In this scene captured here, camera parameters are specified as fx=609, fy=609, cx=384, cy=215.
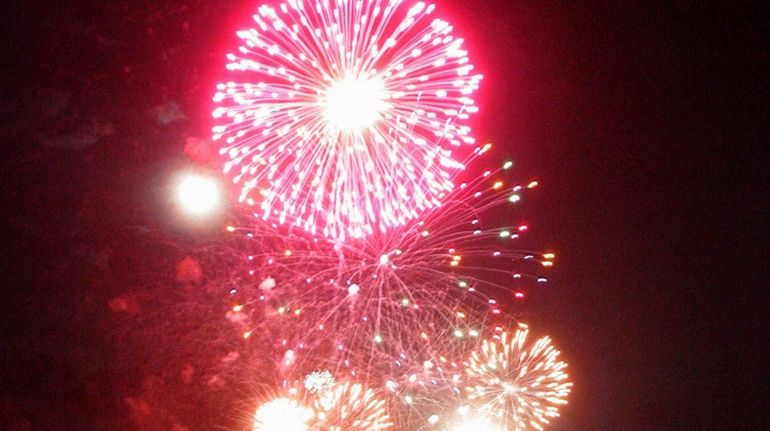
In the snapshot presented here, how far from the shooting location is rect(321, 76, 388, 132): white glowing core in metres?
6.72

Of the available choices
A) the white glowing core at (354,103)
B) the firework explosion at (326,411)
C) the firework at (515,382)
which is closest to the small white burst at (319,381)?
the firework explosion at (326,411)

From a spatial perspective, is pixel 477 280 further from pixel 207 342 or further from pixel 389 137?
pixel 207 342

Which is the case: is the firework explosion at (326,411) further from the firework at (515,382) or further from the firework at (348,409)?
the firework at (515,382)

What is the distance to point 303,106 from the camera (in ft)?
22.4

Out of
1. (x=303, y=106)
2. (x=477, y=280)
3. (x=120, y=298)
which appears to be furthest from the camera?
(x=120, y=298)

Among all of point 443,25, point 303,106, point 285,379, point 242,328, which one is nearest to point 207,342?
point 242,328

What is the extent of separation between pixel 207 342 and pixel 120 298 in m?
1.46

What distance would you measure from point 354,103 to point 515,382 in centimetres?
504

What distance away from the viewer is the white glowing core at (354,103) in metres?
6.72

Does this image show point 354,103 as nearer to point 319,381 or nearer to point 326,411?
point 319,381

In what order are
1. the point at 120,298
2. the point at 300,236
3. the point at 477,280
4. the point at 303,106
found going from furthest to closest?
the point at 120,298, the point at 477,280, the point at 300,236, the point at 303,106

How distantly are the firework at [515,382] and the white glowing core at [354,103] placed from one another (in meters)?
4.07

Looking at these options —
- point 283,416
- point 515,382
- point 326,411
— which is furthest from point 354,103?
point 515,382

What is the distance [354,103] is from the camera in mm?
6801
